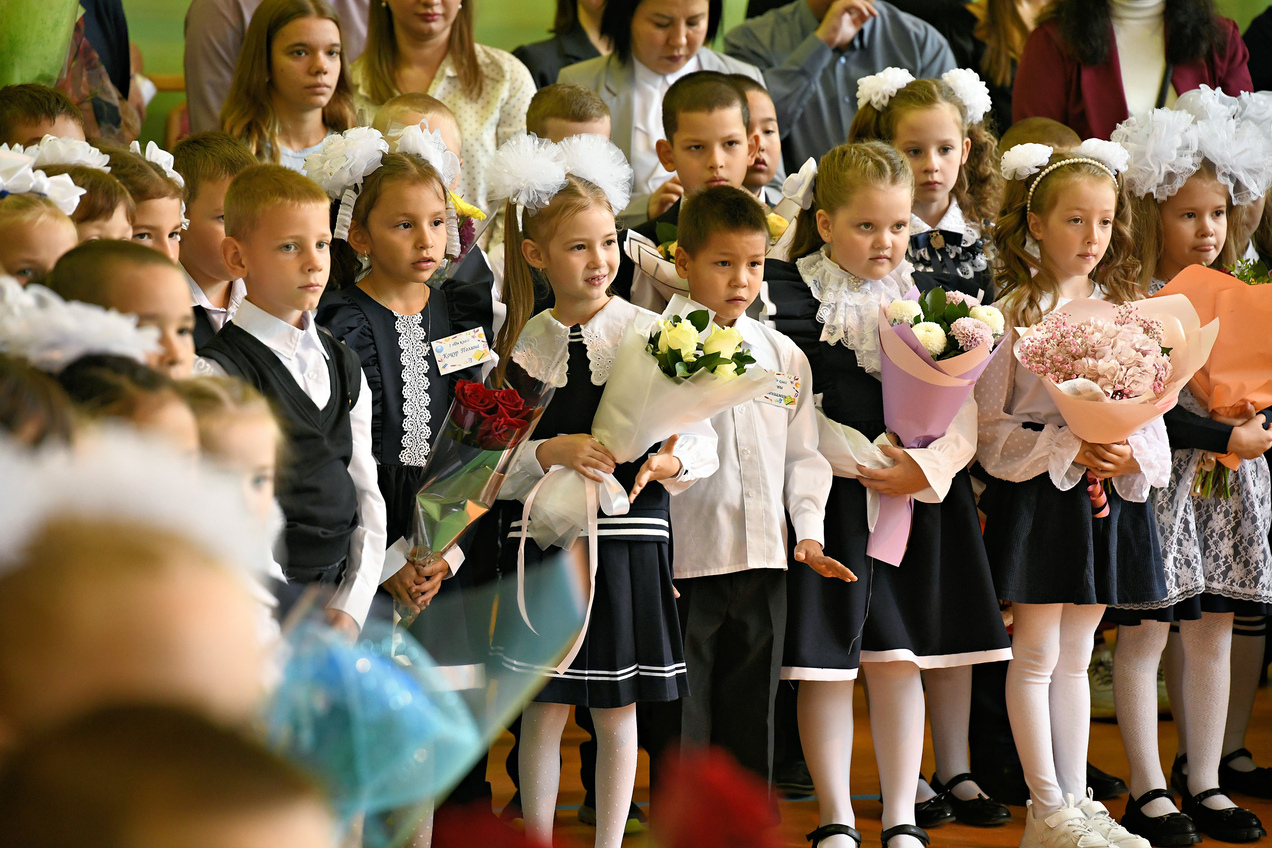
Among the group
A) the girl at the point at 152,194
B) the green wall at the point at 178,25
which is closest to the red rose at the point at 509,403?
the girl at the point at 152,194

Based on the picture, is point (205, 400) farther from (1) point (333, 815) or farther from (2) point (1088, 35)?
(2) point (1088, 35)

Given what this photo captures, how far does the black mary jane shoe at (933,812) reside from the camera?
309cm

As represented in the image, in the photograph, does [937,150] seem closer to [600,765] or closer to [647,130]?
[647,130]

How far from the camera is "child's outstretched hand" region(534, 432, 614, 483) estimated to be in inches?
100

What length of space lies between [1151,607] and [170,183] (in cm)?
253

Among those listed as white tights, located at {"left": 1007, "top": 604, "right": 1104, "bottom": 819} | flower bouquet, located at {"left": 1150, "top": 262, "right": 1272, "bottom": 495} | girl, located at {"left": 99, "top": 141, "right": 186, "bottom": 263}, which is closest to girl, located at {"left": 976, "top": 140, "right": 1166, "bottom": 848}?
white tights, located at {"left": 1007, "top": 604, "right": 1104, "bottom": 819}

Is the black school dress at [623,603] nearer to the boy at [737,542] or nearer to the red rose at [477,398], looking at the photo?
the boy at [737,542]

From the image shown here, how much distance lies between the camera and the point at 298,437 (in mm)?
2105

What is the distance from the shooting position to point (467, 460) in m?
2.41

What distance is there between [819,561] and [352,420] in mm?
1065

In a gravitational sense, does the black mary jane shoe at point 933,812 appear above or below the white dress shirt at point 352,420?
below

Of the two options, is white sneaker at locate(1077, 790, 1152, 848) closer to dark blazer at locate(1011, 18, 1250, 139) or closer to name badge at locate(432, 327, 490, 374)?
name badge at locate(432, 327, 490, 374)

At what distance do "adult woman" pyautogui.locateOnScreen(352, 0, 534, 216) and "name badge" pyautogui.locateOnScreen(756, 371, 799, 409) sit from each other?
48.6 inches

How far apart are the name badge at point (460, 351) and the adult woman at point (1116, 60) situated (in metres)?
2.32
